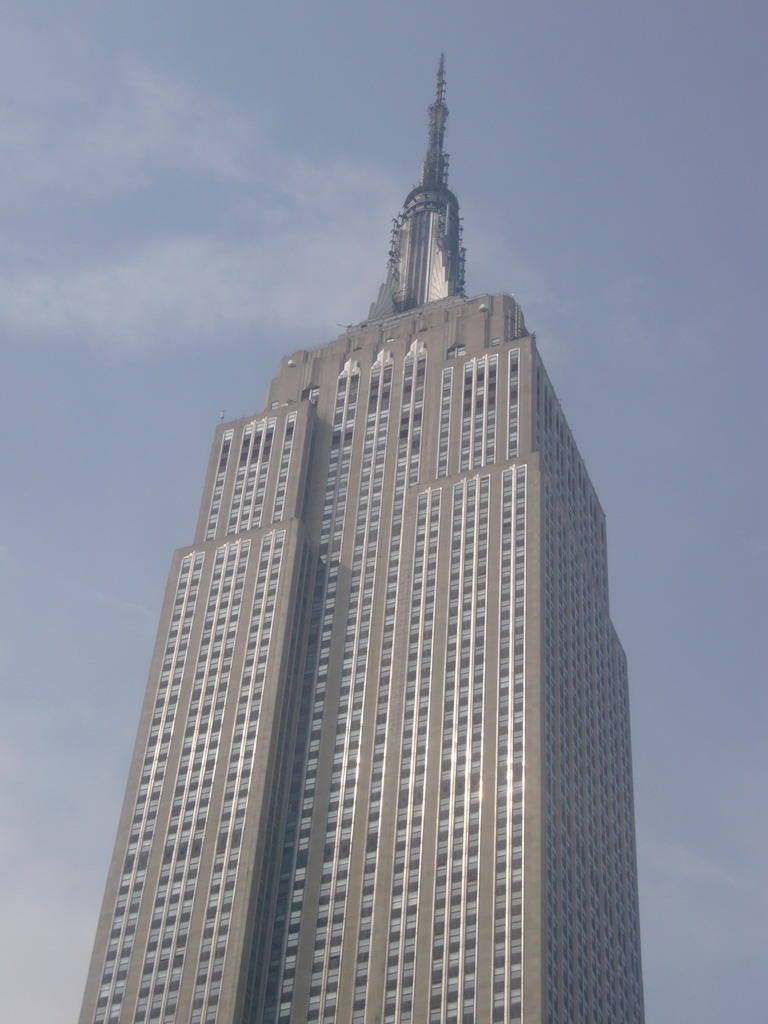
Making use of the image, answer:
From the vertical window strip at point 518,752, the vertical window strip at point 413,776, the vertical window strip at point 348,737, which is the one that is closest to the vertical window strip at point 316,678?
the vertical window strip at point 348,737

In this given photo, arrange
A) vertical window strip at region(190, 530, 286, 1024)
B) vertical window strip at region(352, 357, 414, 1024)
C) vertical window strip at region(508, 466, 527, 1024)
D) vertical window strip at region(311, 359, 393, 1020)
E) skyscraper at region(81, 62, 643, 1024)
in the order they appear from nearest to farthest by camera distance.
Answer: vertical window strip at region(508, 466, 527, 1024)
skyscraper at region(81, 62, 643, 1024)
vertical window strip at region(352, 357, 414, 1024)
vertical window strip at region(190, 530, 286, 1024)
vertical window strip at region(311, 359, 393, 1020)

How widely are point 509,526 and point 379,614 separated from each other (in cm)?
1882

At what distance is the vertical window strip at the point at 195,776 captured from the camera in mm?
155875

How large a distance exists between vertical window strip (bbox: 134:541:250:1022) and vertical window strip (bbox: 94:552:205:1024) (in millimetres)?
2321

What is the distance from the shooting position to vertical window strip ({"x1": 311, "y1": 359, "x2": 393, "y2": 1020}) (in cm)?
15475

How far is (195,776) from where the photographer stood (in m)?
170

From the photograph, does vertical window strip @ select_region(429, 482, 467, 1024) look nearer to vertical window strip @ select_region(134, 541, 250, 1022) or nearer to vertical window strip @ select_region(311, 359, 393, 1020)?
vertical window strip @ select_region(311, 359, 393, 1020)

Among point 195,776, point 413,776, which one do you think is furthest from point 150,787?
point 413,776

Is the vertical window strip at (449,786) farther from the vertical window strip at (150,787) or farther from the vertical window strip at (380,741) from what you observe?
the vertical window strip at (150,787)

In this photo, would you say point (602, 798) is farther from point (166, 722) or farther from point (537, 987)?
point (166, 722)

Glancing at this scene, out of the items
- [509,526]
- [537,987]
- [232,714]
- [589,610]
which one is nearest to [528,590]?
[509,526]

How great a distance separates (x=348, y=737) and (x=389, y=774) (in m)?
9.45

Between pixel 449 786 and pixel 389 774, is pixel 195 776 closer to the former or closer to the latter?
pixel 389 774

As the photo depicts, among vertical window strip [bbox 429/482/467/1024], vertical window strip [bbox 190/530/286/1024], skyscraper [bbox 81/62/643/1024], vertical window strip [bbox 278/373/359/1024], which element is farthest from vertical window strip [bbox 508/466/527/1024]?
vertical window strip [bbox 190/530/286/1024]
